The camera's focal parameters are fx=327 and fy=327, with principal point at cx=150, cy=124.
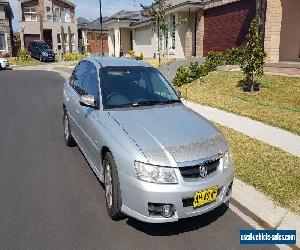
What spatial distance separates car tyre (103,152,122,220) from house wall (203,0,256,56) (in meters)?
15.7

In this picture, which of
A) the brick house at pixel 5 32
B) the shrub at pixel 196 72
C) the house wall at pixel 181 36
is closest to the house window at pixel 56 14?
the brick house at pixel 5 32

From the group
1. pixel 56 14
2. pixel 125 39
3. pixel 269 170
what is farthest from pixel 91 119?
pixel 56 14

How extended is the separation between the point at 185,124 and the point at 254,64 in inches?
Result: 346

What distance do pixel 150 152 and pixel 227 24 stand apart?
18024mm

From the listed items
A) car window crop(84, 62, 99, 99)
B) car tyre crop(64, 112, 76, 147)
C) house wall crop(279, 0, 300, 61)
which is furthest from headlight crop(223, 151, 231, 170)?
house wall crop(279, 0, 300, 61)

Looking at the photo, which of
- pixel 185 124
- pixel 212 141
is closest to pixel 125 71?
pixel 185 124

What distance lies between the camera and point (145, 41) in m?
34.2

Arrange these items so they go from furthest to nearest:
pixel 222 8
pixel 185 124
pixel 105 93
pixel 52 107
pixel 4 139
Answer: pixel 222 8, pixel 52 107, pixel 4 139, pixel 105 93, pixel 185 124

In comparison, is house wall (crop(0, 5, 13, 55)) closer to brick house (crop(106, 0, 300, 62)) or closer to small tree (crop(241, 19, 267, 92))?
brick house (crop(106, 0, 300, 62))

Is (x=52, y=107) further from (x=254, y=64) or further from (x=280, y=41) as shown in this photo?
(x=280, y=41)

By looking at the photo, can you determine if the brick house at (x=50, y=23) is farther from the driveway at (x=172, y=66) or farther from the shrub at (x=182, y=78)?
the shrub at (x=182, y=78)

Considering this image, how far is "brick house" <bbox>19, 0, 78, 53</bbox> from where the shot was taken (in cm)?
4762

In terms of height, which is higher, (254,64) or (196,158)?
(254,64)

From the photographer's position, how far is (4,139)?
25.8 ft
